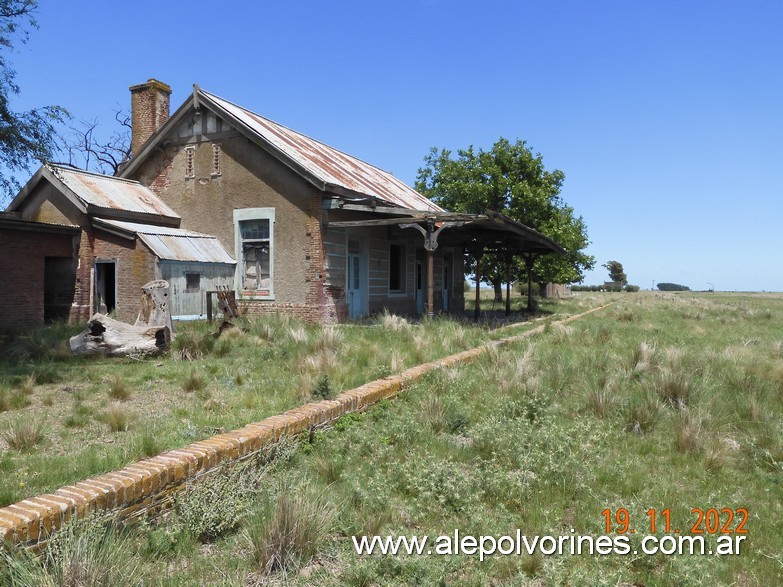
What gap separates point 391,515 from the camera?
3.65 m

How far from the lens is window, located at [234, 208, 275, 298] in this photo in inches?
623

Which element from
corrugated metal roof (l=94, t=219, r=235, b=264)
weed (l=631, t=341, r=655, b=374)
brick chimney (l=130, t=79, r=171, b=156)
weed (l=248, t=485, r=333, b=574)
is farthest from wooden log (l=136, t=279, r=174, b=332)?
brick chimney (l=130, t=79, r=171, b=156)

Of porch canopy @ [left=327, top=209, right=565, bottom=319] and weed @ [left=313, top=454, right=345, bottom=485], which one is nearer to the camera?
weed @ [left=313, top=454, right=345, bottom=485]

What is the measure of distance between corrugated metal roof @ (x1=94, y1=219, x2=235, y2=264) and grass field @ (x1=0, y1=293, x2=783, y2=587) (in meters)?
6.88

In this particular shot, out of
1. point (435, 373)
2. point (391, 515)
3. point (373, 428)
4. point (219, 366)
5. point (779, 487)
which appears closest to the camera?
point (391, 515)

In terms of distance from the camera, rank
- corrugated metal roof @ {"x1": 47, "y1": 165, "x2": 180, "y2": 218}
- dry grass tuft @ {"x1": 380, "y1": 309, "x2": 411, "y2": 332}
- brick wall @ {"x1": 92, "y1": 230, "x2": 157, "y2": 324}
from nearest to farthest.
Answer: dry grass tuft @ {"x1": 380, "y1": 309, "x2": 411, "y2": 332}, brick wall @ {"x1": 92, "y1": 230, "x2": 157, "y2": 324}, corrugated metal roof @ {"x1": 47, "y1": 165, "x2": 180, "y2": 218}

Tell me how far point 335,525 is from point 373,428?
194cm

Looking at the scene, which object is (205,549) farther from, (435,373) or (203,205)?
(203,205)

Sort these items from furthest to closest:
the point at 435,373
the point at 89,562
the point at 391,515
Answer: the point at 435,373, the point at 391,515, the point at 89,562

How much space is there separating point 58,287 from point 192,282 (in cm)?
437

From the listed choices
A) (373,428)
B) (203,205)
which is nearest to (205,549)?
(373,428)

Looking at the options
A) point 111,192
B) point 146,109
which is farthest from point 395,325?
point 146,109

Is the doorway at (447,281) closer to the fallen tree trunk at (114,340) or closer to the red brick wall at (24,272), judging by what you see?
the red brick wall at (24,272)

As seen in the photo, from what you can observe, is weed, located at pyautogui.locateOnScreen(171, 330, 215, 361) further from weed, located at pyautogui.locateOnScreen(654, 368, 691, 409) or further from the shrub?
weed, located at pyautogui.locateOnScreen(654, 368, 691, 409)
